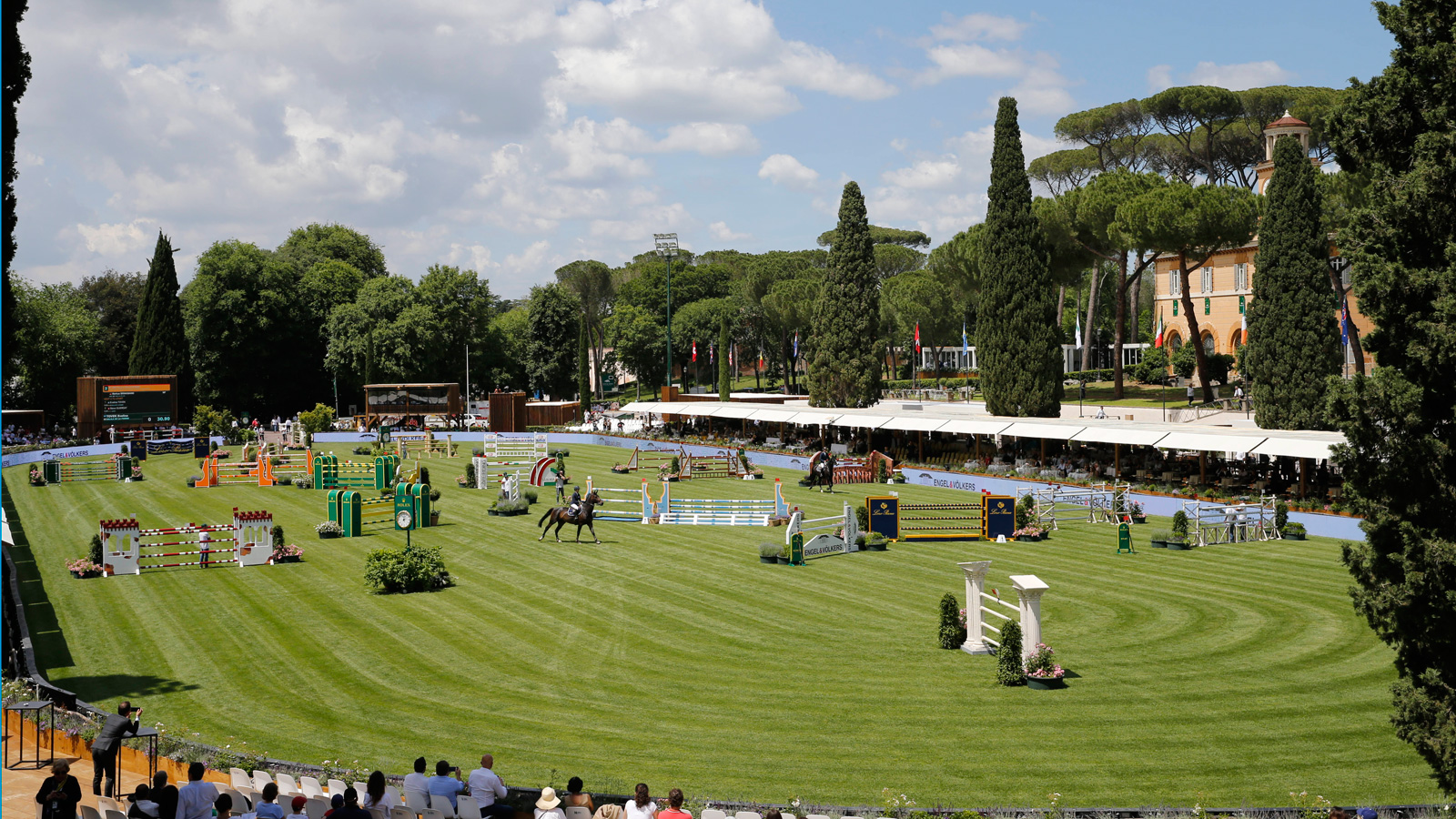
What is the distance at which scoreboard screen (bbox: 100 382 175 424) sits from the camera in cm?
6334

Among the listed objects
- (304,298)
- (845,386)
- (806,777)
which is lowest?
(806,777)

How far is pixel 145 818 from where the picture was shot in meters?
9.77

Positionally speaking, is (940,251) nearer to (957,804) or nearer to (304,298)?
(304,298)

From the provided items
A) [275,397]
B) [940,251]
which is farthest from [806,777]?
[275,397]

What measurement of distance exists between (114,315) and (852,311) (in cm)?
6160

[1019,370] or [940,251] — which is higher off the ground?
[940,251]

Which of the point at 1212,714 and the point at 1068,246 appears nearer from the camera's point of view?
the point at 1212,714

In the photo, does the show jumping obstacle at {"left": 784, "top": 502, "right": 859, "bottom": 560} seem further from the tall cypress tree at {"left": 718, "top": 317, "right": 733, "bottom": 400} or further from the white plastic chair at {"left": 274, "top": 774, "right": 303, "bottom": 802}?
the tall cypress tree at {"left": 718, "top": 317, "right": 733, "bottom": 400}

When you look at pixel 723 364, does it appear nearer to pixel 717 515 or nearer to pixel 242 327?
pixel 242 327

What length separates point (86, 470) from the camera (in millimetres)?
50625

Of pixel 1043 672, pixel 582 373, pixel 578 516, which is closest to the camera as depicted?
pixel 1043 672

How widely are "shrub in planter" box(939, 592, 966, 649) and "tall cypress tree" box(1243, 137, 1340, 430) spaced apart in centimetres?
2721

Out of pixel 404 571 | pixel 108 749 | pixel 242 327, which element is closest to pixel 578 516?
pixel 404 571

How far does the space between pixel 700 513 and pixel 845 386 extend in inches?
1071
